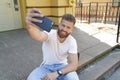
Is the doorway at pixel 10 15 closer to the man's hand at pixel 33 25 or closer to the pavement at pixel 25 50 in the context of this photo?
the pavement at pixel 25 50

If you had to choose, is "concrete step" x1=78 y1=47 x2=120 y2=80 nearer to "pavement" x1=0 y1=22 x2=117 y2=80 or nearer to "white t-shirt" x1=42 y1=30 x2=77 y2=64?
"pavement" x1=0 y1=22 x2=117 y2=80

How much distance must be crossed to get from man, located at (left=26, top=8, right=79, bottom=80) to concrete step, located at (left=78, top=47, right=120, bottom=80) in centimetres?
86

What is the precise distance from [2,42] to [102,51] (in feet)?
7.48

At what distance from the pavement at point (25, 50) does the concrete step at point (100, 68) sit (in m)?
0.15

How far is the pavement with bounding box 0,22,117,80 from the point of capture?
2393mm

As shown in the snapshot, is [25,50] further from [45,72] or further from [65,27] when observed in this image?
[65,27]

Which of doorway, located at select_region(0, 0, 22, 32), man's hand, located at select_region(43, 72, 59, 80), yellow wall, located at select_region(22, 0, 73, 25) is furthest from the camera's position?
yellow wall, located at select_region(22, 0, 73, 25)

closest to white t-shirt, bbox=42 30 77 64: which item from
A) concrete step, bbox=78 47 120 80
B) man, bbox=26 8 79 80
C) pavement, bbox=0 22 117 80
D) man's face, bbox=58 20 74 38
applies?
man, bbox=26 8 79 80

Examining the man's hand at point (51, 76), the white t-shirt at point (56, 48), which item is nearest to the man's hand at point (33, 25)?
the white t-shirt at point (56, 48)

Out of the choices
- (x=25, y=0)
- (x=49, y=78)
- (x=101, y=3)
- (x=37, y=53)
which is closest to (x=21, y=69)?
(x=37, y=53)

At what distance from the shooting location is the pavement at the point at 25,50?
94.2 inches

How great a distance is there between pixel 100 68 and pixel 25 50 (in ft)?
5.03

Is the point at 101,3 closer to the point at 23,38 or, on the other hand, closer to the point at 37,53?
the point at 23,38

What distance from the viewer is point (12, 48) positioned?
3262 millimetres
